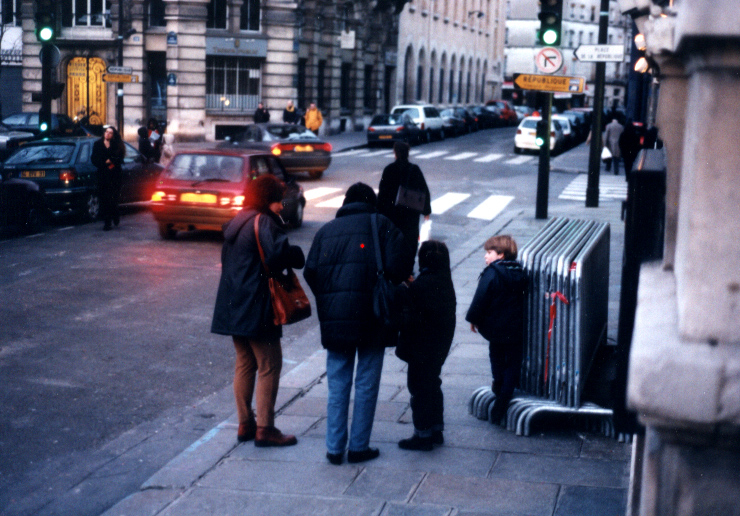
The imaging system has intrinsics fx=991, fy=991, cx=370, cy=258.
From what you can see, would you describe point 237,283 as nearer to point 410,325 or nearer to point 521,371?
point 410,325

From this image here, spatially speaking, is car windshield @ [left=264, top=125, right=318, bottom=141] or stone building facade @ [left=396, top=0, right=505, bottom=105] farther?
stone building facade @ [left=396, top=0, right=505, bottom=105]

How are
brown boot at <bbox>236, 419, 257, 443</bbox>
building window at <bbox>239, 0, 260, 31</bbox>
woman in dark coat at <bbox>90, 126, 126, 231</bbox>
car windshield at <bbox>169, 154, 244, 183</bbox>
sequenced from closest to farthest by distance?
brown boot at <bbox>236, 419, 257, 443</bbox>, car windshield at <bbox>169, 154, 244, 183</bbox>, woman in dark coat at <bbox>90, 126, 126, 231</bbox>, building window at <bbox>239, 0, 260, 31</bbox>

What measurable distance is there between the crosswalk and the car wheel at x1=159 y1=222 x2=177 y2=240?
18.6 m

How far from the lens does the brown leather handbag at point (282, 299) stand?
5.92m

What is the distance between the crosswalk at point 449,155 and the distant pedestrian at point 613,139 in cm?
472

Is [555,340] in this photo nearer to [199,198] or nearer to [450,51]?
[199,198]

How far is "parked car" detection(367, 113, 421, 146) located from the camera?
128 feet

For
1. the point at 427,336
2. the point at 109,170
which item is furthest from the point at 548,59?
the point at 427,336

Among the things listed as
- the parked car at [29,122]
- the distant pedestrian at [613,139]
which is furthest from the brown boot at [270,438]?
the parked car at [29,122]

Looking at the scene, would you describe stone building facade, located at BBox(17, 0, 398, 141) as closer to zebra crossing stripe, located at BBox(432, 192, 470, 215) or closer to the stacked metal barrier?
zebra crossing stripe, located at BBox(432, 192, 470, 215)

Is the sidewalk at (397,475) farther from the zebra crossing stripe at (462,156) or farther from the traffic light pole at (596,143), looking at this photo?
the zebra crossing stripe at (462,156)

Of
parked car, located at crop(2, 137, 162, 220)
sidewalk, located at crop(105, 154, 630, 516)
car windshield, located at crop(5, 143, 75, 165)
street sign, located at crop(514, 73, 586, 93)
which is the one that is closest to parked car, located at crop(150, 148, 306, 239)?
parked car, located at crop(2, 137, 162, 220)

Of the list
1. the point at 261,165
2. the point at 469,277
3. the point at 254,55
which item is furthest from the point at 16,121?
the point at 469,277

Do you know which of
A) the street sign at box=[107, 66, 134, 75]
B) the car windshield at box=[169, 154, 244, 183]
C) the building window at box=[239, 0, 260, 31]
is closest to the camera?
the car windshield at box=[169, 154, 244, 183]
